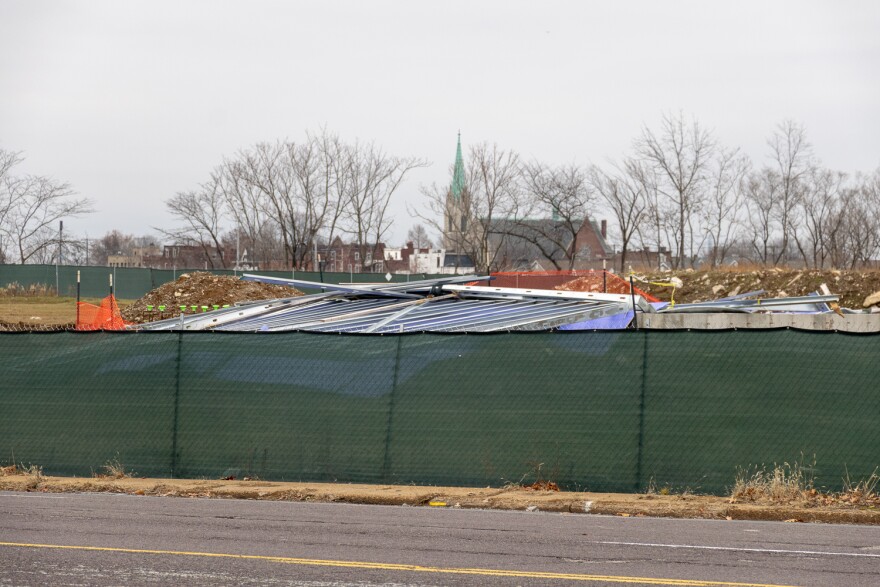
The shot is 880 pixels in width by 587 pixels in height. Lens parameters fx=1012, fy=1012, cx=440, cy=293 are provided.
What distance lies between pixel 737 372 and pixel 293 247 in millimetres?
55890

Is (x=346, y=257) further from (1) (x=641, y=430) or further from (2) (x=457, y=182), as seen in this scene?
(1) (x=641, y=430)

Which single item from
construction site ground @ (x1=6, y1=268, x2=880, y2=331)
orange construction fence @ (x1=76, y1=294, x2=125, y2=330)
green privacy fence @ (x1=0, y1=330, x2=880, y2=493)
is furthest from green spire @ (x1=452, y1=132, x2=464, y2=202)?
green privacy fence @ (x1=0, y1=330, x2=880, y2=493)

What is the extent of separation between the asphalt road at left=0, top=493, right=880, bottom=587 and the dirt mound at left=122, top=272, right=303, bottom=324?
2843 cm

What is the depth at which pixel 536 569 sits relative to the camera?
26.8ft

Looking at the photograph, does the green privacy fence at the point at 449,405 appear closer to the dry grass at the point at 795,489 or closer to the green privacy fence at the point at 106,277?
the dry grass at the point at 795,489

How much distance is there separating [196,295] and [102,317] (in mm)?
13861

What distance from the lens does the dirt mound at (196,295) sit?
3978cm

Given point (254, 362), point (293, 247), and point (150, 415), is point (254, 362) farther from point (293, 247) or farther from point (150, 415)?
point (293, 247)

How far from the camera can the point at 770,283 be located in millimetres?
Answer: 38594

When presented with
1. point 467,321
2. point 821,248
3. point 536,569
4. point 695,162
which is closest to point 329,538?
point 536,569

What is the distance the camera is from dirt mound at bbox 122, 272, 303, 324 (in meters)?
39.8

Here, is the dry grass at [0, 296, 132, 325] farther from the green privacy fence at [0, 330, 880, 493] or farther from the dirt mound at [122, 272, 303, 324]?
the green privacy fence at [0, 330, 880, 493]

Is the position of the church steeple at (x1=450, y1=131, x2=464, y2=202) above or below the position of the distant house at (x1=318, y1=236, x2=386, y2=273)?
above

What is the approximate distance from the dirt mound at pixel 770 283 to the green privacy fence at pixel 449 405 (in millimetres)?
21314
